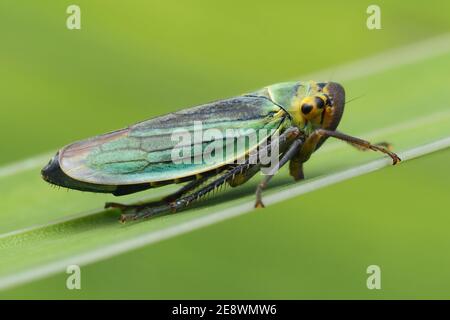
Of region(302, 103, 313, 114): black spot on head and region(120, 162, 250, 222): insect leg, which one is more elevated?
region(302, 103, 313, 114): black spot on head

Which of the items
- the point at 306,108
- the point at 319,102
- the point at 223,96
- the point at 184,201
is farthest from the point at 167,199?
the point at 223,96

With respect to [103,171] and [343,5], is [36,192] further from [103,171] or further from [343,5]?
[343,5]

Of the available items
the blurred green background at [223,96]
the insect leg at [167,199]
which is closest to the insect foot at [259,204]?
the blurred green background at [223,96]

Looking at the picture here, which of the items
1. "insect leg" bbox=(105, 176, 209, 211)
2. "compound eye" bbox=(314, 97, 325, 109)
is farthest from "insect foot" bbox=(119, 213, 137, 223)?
"compound eye" bbox=(314, 97, 325, 109)

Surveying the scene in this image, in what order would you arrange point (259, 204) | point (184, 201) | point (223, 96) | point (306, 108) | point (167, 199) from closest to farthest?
point (259, 204)
point (184, 201)
point (167, 199)
point (306, 108)
point (223, 96)

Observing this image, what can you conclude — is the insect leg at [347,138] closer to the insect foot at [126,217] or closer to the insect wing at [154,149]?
the insect wing at [154,149]

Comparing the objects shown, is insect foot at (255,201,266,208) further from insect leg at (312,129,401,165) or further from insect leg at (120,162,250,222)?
insect leg at (312,129,401,165)

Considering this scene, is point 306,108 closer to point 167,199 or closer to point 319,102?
point 319,102
